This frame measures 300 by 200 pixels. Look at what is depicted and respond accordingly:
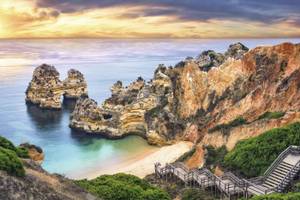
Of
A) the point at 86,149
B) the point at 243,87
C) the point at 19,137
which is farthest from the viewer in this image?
the point at 19,137

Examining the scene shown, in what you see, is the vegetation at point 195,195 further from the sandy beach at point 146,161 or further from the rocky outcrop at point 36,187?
the sandy beach at point 146,161

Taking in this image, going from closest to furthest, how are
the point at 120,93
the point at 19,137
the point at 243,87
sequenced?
the point at 243,87
the point at 19,137
the point at 120,93

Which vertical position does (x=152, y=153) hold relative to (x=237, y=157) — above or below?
below

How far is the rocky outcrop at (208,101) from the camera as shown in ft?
140

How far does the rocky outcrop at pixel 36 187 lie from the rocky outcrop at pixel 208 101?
21.4m

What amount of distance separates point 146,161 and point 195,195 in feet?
58.2

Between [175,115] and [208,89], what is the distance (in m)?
5.11

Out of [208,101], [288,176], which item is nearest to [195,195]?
[288,176]

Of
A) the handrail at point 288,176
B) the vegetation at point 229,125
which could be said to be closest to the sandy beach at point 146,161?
the vegetation at point 229,125

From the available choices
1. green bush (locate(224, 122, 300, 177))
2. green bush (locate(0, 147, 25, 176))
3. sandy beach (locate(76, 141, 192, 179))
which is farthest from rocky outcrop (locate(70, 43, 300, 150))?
green bush (locate(0, 147, 25, 176))

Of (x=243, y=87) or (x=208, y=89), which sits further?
(x=208, y=89)

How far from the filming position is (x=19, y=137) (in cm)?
6309

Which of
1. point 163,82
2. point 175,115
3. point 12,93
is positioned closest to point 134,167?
point 175,115

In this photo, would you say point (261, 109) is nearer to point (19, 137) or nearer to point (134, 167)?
point (134, 167)
